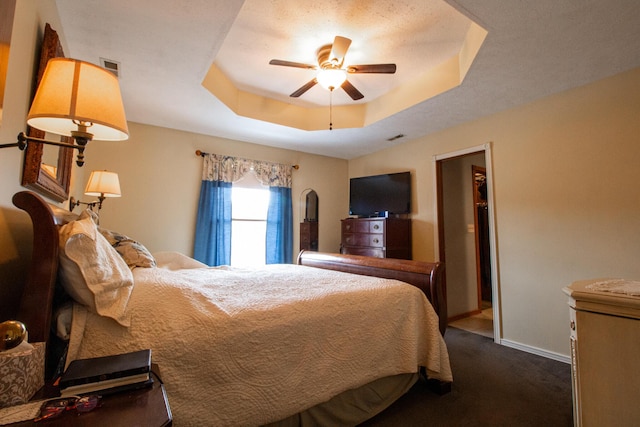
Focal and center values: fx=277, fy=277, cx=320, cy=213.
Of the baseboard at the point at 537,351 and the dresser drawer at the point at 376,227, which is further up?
the dresser drawer at the point at 376,227

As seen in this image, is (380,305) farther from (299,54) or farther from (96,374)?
(299,54)

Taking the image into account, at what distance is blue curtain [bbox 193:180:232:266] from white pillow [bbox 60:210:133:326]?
9.48 ft

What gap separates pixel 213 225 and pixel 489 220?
3.57m

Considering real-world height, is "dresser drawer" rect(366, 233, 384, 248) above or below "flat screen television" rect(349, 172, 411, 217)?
below

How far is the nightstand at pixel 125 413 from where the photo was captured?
618 mm

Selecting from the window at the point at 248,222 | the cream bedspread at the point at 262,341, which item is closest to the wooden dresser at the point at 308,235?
the window at the point at 248,222

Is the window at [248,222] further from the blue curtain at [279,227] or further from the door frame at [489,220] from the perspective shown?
the door frame at [489,220]

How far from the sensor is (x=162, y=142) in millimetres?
3775

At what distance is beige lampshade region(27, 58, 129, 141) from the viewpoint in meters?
0.88

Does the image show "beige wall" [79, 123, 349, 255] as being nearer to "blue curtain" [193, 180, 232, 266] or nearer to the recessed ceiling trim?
"blue curtain" [193, 180, 232, 266]

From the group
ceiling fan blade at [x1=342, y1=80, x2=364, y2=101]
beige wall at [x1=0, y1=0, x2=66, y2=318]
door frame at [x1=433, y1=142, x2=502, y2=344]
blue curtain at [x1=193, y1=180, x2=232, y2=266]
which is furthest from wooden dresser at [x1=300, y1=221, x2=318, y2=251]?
beige wall at [x1=0, y1=0, x2=66, y2=318]

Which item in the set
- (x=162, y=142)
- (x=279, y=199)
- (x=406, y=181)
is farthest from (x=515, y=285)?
(x=162, y=142)

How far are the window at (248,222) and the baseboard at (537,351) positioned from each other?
3.31m

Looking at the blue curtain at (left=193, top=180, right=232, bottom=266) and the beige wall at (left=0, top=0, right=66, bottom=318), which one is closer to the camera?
the beige wall at (left=0, top=0, right=66, bottom=318)
